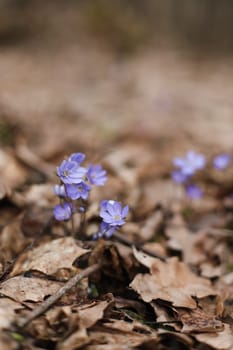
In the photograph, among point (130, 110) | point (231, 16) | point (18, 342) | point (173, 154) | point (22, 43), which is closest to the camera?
point (18, 342)

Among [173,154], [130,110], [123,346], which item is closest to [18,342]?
[123,346]

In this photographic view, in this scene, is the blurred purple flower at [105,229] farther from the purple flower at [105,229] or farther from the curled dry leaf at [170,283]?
the curled dry leaf at [170,283]

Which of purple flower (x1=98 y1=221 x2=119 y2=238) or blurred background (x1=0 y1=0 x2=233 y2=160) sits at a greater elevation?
blurred background (x1=0 y1=0 x2=233 y2=160)

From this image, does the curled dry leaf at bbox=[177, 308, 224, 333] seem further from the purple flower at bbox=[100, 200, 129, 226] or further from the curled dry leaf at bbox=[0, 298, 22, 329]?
the curled dry leaf at bbox=[0, 298, 22, 329]

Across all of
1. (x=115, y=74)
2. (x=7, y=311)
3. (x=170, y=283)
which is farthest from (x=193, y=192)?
(x=115, y=74)

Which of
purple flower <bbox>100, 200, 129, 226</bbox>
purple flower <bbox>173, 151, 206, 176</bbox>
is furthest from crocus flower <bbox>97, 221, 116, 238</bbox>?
purple flower <bbox>173, 151, 206, 176</bbox>

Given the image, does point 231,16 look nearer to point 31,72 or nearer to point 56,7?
point 56,7
